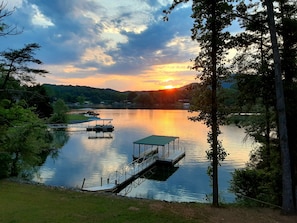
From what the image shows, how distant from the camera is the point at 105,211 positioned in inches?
367

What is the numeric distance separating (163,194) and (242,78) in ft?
45.7

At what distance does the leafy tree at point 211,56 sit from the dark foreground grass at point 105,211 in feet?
6.73

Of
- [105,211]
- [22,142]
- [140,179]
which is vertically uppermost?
[22,142]

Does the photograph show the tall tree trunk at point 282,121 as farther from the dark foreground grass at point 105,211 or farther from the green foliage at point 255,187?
the green foliage at point 255,187

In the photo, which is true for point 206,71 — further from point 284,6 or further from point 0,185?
point 0,185

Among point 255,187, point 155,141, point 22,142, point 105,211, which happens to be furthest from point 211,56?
point 155,141

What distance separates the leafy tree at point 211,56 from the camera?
1033cm

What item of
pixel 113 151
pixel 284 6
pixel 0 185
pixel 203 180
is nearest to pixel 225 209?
pixel 284 6

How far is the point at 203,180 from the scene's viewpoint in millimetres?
25750

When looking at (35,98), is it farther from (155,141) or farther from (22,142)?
(155,141)

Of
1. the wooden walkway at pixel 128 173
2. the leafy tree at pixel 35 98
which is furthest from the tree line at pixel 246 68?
the wooden walkway at pixel 128 173

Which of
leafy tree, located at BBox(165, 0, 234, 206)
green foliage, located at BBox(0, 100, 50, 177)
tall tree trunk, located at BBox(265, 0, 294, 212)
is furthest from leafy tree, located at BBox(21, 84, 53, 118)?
tall tree trunk, located at BBox(265, 0, 294, 212)

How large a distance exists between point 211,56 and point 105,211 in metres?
6.99

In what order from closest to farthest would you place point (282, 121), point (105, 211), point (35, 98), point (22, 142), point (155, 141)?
point (105, 211)
point (282, 121)
point (35, 98)
point (22, 142)
point (155, 141)
